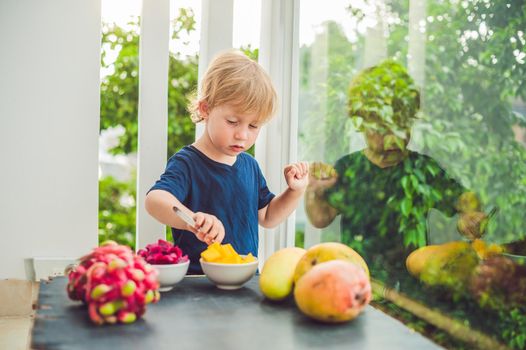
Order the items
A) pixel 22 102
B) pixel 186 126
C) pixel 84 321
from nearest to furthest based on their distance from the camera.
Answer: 1. pixel 84 321
2. pixel 22 102
3. pixel 186 126

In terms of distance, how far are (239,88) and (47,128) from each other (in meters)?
0.75

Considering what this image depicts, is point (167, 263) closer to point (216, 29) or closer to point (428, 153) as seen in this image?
point (428, 153)

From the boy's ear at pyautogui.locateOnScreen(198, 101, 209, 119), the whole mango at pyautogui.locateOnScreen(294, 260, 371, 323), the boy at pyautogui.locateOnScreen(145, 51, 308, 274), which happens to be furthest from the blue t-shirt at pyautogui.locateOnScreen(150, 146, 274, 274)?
the whole mango at pyautogui.locateOnScreen(294, 260, 371, 323)

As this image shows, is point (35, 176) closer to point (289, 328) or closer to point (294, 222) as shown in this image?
point (294, 222)

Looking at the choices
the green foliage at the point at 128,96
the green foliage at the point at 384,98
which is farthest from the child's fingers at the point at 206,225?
the green foliage at the point at 128,96

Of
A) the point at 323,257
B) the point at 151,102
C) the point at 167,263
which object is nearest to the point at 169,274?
the point at 167,263

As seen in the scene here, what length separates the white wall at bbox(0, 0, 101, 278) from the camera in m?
1.73

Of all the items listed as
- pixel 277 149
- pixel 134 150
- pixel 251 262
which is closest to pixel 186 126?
pixel 134 150

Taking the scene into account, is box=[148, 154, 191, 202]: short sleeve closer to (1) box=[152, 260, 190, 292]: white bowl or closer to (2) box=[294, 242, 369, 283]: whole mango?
(1) box=[152, 260, 190, 292]: white bowl

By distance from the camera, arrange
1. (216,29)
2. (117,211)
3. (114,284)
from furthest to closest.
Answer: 1. (117,211)
2. (216,29)
3. (114,284)

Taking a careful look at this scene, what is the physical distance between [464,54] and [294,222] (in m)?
1.12

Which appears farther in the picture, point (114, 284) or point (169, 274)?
point (169, 274)

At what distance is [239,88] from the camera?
1491 mm

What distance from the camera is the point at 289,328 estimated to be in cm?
82
